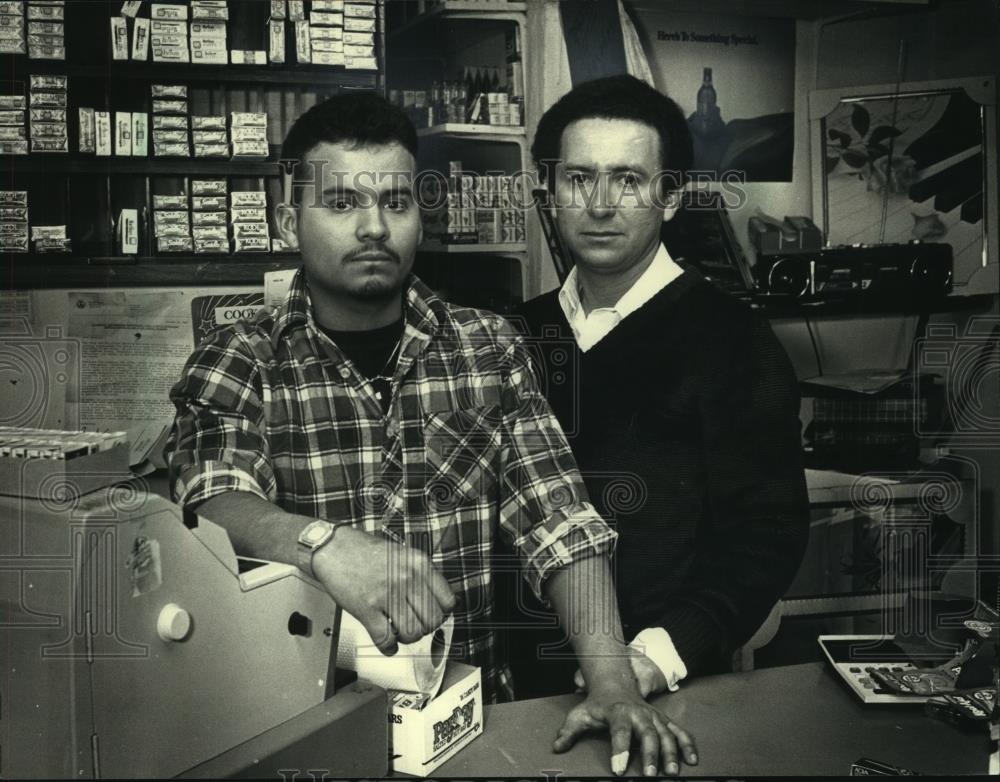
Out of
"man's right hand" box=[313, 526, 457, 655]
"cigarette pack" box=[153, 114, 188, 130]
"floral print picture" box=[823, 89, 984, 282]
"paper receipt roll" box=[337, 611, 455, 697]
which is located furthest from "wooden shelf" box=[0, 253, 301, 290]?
"floral print picture" box=[823, 89, 984, 282]

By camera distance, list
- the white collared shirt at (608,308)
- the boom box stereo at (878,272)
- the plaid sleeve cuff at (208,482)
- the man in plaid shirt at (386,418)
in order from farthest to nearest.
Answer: the boom box stereo at (878,272) < the white collared shirt at (608,308) < the man in plaid shirt at (386,418) < the plaid sleeve cuff at (208,482)

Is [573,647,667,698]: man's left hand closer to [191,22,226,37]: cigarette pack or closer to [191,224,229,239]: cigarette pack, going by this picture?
[191,224,229,239]: cigarette pack

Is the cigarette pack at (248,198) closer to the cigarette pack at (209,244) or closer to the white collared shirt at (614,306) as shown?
the cigarette pack at (209,244)

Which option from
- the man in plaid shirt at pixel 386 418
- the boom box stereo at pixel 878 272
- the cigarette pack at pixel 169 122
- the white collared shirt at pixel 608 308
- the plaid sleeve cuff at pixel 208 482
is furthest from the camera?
the boom box stereo at pixel 878 272

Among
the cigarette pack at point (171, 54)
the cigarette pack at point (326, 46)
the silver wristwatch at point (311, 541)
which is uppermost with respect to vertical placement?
the cigarette pack at point (326, 46)

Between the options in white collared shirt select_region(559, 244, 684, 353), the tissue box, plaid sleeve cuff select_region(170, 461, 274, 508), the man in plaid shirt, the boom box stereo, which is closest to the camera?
the tissue box

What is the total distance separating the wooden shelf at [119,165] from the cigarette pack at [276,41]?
0.21 meters

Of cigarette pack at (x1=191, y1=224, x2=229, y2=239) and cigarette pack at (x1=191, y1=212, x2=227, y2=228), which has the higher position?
cigarette pack at (x1=191, y1=212, x2=227, y2=228)

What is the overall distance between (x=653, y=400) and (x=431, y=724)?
0.76 metres

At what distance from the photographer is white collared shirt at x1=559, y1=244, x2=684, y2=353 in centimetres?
189

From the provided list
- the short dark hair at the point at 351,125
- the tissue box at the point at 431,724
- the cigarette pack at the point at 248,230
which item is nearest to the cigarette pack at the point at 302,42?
the short dark hair at the point at 351,125

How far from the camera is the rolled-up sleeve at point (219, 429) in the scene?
1604 mm

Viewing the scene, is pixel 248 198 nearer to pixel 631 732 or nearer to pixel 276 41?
pixel 276 41

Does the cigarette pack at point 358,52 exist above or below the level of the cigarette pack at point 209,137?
above
